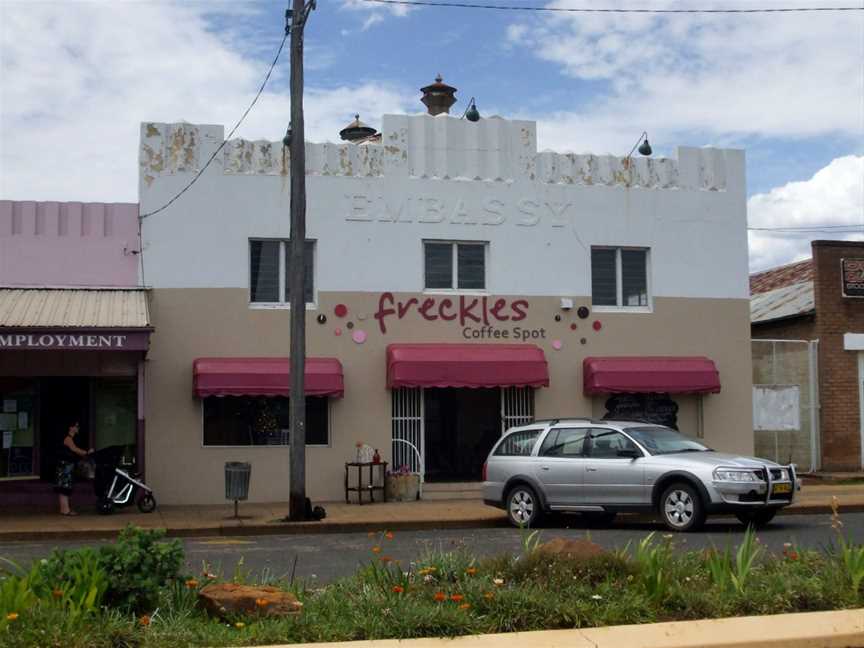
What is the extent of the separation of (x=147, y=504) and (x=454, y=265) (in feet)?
23.3

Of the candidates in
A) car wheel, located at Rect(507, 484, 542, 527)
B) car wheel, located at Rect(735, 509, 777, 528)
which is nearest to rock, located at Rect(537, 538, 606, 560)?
car wheel, located at Rect(735, 509, 777, 528)

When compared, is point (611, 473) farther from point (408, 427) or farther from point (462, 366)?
point (408, 427)

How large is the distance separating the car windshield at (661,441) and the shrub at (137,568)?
9779 millimetres

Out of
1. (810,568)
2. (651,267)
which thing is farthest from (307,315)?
(810,568)

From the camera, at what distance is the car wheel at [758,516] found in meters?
16.0

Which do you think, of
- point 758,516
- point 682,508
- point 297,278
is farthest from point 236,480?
point 758,516

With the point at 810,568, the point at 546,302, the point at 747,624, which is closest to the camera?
the point at 747,624

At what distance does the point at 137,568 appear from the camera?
750cm

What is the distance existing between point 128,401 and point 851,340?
14975mm

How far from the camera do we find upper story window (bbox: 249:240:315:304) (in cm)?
2103

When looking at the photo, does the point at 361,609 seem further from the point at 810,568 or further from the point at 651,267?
the point at 651,267

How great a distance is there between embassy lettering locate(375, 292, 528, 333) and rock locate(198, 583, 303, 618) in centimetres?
1362

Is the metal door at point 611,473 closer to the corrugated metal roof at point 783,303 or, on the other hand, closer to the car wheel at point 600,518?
the car wheel at point 600,518

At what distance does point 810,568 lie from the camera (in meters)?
8.87
